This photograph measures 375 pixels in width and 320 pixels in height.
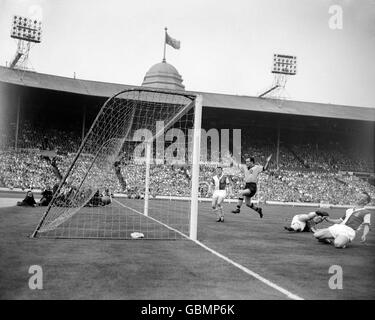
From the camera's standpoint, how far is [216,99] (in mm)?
49281

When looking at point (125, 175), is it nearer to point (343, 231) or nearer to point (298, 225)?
point (298, 225)

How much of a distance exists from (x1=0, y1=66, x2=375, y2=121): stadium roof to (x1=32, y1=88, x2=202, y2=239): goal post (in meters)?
11.4

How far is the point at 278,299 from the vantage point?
4621 mm

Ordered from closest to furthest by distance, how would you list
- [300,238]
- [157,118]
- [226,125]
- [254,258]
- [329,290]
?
1. [329,290]
2. [254,258]
3. [300,238]
4. [157,118]
5. [226,125]

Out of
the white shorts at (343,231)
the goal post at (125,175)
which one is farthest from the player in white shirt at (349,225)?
the goal post at (125,175)

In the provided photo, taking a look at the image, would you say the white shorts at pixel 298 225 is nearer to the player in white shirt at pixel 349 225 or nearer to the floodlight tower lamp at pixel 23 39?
the player in white shirt at pixel 349 225

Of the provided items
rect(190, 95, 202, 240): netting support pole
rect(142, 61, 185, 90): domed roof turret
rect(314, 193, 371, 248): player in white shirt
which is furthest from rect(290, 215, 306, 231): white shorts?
rect(142, 61, 185, 90): domed roof turret

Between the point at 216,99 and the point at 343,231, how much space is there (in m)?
40.8

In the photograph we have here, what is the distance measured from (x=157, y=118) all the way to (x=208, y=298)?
44.4 ft

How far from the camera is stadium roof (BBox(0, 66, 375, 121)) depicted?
4069 centimetres

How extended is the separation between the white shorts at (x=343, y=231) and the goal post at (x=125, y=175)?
316cm

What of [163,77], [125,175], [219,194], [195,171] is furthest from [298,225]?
[163,77]
